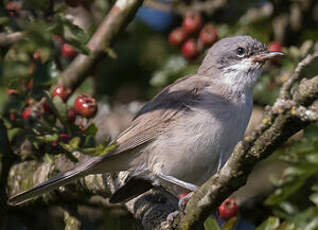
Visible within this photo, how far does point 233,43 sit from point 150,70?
1.37 metres

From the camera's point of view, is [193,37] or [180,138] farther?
[193,37]

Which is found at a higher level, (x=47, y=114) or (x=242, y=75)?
(x=47, y=114)

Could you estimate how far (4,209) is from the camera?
4.27 m

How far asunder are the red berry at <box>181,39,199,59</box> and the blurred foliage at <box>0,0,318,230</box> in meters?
0.08

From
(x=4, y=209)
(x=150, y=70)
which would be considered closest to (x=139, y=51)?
(x=150, y=70)

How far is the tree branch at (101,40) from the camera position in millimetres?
4574

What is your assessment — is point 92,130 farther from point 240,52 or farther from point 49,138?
point 240,52

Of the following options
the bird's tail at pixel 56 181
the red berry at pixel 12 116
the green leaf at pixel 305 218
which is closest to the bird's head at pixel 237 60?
the bird's tail at pixel 56 181

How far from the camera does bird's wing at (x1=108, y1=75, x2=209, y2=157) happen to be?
404cm

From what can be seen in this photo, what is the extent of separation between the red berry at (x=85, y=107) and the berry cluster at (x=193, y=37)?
4.39 ft

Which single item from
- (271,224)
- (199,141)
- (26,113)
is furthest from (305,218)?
(26,113)

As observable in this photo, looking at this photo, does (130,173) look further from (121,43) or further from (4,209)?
(121,43)

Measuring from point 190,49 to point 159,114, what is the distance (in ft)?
3.86

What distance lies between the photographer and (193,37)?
5340 millimetres
